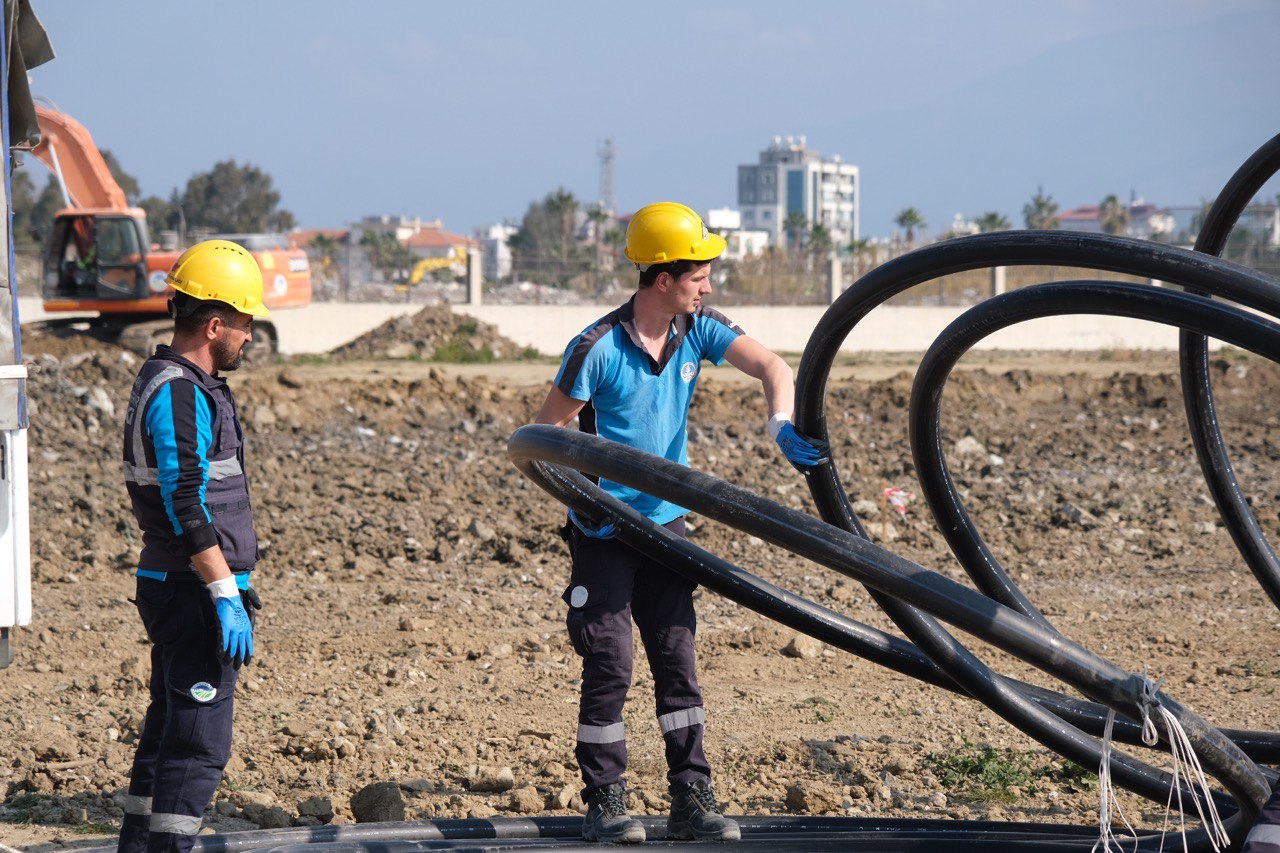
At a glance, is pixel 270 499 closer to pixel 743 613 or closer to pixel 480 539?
pixel 480 539

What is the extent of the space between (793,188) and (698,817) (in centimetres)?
17865

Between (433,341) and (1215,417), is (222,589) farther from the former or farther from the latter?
(433,341)

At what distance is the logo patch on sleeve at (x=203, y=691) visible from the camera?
10.8ft

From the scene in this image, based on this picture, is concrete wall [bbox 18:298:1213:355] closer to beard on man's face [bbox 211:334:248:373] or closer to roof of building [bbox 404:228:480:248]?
beard on man's face [bbox 211:334:248:373]

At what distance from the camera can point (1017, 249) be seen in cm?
311

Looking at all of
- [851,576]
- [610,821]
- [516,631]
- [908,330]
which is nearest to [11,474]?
[610,821]

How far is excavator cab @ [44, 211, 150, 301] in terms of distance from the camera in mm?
18625

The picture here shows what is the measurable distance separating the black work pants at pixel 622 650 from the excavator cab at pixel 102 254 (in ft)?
54.4

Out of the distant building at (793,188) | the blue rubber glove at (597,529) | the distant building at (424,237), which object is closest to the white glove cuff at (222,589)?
the blue rubber glove at (597,529)

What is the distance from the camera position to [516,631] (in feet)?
21.8

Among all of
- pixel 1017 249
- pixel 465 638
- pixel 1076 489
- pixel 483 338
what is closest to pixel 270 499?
pixel 465 638

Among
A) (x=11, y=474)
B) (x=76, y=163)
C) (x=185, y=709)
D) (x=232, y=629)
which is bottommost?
(x=185, y=709)

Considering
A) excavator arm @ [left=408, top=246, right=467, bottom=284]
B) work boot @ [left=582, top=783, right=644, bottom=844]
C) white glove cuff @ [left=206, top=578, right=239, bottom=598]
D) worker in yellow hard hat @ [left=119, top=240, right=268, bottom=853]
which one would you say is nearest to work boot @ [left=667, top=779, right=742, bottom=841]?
work boot @ [left=582, top=783, right=644, bottom=844]

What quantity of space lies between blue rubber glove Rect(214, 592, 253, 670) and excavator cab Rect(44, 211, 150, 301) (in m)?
16.7
